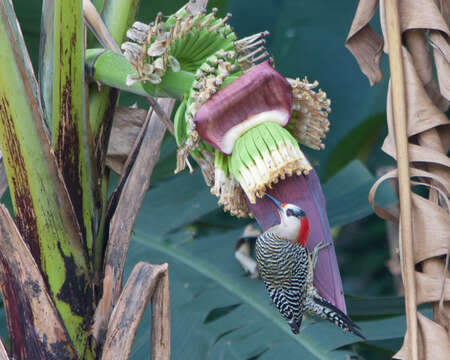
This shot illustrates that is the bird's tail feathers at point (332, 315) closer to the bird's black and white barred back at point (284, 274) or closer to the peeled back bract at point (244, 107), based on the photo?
the bird's black and white barred back at point (284, 274)

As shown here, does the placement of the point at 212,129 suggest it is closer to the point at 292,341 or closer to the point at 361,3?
the point at 361,3

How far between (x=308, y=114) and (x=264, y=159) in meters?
0.10

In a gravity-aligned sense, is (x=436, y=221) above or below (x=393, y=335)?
above

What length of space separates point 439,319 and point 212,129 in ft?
0.99

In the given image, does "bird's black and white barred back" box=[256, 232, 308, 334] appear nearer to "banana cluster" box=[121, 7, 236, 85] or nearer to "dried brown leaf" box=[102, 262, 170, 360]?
"dried brown leaf" box=[102, 262, 170, 360]

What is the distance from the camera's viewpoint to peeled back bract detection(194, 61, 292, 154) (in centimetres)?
56

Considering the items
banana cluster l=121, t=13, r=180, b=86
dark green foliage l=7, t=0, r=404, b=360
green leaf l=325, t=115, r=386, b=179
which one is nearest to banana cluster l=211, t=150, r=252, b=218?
banana cluster l=121, t=13, r=180, b=86

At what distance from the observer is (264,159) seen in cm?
55

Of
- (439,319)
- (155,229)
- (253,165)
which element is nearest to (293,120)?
(253,165)

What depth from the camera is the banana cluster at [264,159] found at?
553 millimetres

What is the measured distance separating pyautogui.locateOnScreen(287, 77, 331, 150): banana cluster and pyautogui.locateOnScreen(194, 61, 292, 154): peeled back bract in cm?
3

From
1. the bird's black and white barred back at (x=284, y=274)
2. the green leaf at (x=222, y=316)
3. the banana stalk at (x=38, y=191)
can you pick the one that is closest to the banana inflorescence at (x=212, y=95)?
the banana stalk at (x=38, y=191)

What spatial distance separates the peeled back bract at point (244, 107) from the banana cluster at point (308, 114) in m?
0.03

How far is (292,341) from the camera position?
97cm
